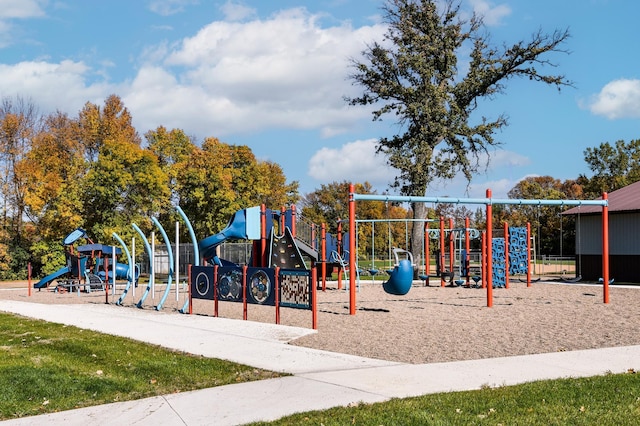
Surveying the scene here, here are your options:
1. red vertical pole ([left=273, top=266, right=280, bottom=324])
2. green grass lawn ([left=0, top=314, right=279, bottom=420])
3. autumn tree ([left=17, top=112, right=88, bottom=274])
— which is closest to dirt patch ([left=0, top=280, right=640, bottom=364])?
red vertical pole ([left=273, top=266, right=280, bottom=324])

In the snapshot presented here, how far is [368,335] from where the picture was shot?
12.4 m

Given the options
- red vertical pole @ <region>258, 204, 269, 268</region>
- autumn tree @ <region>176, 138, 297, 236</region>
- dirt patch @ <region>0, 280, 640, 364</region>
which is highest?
autumn tree @ <region>176, 138, 297, 236</region>

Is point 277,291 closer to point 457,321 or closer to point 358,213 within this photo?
point 457,321

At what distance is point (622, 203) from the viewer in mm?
29453

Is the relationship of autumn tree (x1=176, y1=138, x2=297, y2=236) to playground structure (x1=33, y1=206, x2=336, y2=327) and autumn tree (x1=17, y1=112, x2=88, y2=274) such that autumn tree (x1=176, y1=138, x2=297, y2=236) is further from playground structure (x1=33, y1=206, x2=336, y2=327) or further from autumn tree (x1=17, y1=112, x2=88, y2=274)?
playground structure (x1=33, y1=206, x2=336, y2=327)

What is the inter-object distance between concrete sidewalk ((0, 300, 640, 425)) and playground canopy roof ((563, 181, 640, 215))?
19.6m

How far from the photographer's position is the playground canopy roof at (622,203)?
28.3 meters

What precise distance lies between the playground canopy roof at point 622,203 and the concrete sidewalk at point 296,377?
1964 cm

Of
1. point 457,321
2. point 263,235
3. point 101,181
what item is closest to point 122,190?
point 101,181

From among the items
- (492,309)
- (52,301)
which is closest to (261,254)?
(52,301)

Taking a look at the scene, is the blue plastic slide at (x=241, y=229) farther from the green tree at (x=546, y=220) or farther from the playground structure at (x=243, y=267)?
the green tree at (x=546, y=220)

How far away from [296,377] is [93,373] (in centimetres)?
264

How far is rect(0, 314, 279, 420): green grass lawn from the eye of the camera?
7.46 metres

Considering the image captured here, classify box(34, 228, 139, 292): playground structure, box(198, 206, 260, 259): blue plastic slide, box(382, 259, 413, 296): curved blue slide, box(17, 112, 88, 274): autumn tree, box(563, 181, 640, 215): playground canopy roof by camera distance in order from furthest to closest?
1. box(17, 112, 88, 274): autumn tree
2. box(563, 181, 640, 215): playground canopy roof
3. box(34, 228, 139, 292): playground structure
4. box(198, 206, 260, 259): blue plastic slide
5. box(382, 259, 413, 296): curved blue slide
